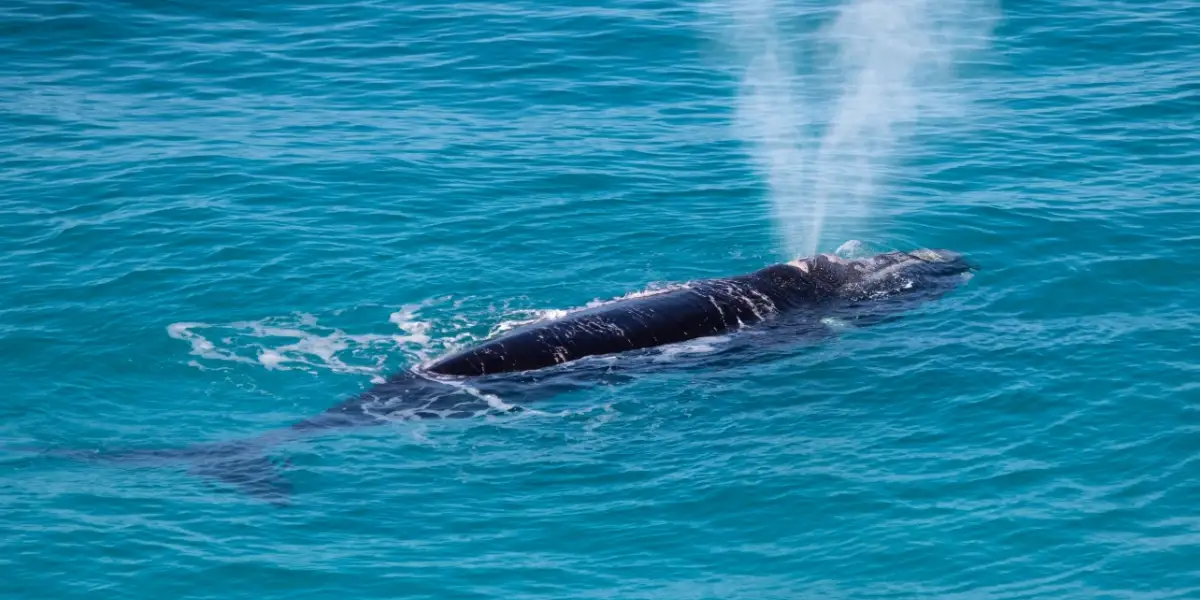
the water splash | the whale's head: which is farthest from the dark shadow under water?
the water splash

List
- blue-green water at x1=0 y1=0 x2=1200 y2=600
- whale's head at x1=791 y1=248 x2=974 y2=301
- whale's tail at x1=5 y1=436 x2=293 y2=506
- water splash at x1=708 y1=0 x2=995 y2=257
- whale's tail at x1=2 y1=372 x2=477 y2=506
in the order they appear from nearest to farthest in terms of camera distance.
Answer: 1. blue-green water at x1=0 y1=0 x2=1200 y2=600
2. whale's tail at x1=5 y1=436 x2=293 y2=506
3. whale's tail at x1=2 y1=372 x2=477 y2=506
4. whale's head at x1=791 y1=248 x2=974 y2=301
5. water splash at x1=708 y1=0 x2=995 y2=257

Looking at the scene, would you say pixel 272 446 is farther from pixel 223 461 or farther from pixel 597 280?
pixel 597 280

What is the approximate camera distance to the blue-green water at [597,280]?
15.9m

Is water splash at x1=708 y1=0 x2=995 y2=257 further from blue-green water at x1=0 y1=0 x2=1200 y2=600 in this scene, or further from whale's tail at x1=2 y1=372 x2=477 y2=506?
whale's tail at x1=2 y1=372 x2=477 y2=506

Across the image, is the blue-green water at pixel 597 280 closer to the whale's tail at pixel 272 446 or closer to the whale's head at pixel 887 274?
the whale's tail at pixel 272 446

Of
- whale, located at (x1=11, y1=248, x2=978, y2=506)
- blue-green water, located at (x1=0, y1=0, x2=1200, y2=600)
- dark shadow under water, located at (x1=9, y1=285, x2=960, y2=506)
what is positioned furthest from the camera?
whale, located at (x1=11, y1=248, x2=978, y2=506)

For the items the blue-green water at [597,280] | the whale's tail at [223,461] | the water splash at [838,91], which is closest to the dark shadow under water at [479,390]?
the whale's tail at [223,461]

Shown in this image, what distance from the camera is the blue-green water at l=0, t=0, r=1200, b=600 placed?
15859 mm

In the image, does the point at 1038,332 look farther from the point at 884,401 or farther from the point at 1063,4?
the point at 1063,4

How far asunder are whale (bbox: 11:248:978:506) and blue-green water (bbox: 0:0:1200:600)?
0.41m

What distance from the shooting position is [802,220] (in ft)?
90.7

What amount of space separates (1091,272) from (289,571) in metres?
14.8

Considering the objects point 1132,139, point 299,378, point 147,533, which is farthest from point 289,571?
point 1132,139

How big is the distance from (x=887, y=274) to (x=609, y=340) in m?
5.86
